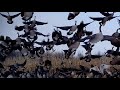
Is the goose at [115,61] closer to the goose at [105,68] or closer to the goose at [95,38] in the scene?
the goose at [105,68]

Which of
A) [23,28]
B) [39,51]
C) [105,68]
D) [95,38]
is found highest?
[23,28]

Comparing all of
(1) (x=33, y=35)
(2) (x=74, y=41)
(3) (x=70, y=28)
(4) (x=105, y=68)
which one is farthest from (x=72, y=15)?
(4) (x=105, y=68)

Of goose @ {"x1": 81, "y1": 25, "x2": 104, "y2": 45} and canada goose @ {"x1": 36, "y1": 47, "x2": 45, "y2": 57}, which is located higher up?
goose @ {"x1": 81, "y1": 25, "x2": 104, "y2": 45}

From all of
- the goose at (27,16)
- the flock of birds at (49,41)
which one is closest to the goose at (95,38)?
the flock of birds at (49,41)

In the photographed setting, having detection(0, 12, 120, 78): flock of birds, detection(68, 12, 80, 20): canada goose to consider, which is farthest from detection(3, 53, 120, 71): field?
detection(68, 12, 80, 20): canada goose

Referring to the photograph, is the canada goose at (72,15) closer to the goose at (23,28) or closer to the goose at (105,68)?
the goose at (23,28)

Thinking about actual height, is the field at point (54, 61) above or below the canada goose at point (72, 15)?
below

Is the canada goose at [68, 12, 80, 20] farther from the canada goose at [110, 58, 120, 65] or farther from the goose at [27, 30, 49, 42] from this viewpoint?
the canada goose at [110, 58, 120, 65]

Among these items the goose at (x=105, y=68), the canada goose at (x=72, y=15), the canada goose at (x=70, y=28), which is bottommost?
the goose at (x=105, y=68)

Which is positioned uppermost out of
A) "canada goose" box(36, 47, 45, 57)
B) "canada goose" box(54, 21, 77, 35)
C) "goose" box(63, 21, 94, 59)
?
"canada goose" box(54, 21, 77, 35)

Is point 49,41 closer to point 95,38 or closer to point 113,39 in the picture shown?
point 95,38

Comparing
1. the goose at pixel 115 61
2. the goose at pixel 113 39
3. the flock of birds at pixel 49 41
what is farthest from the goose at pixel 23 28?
the goose at pixel 115 61

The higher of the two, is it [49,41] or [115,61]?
[49,41]
